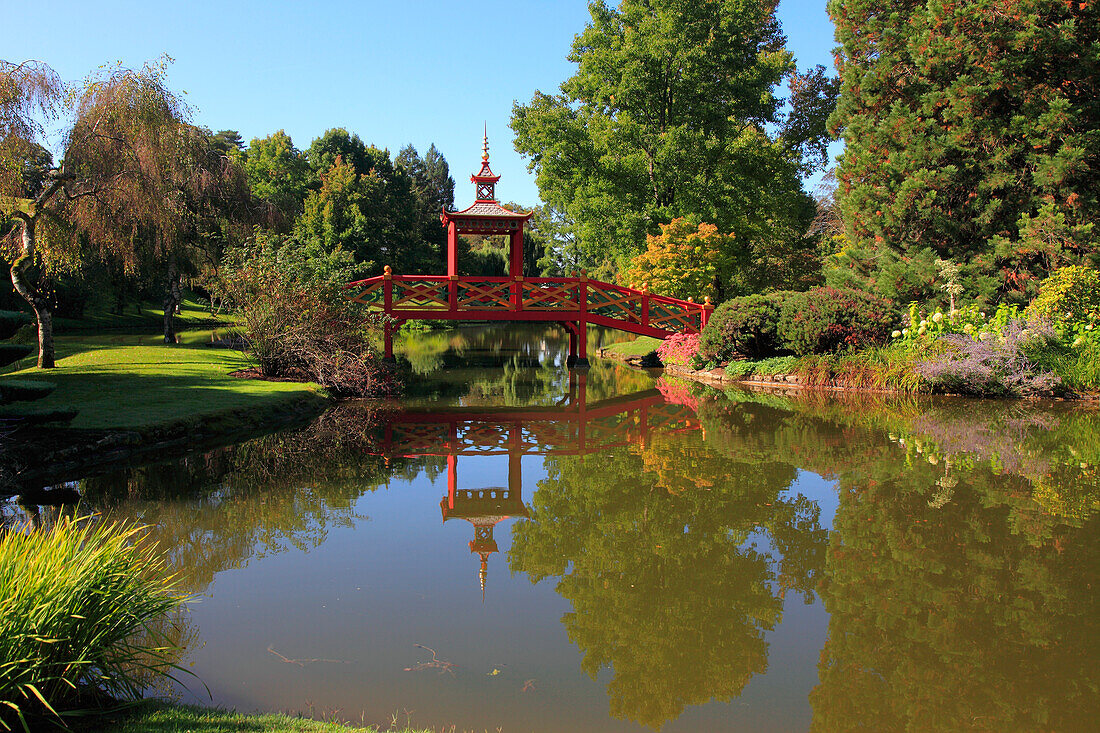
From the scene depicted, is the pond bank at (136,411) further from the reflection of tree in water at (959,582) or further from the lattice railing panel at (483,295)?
the reflection of tree in water at (959,582)

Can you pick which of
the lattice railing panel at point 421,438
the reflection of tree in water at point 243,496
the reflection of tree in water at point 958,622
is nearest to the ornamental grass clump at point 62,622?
the reflection of tree in water at point 243,496

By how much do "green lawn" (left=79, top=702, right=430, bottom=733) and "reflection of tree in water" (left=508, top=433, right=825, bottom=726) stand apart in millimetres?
1475

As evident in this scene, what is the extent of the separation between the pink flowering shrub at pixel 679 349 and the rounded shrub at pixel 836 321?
355 centimetres

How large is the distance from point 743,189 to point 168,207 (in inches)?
709

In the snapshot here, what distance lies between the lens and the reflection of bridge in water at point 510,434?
26.1 feet

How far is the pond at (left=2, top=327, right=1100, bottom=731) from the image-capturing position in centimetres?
404

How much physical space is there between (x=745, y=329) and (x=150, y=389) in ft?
44.8

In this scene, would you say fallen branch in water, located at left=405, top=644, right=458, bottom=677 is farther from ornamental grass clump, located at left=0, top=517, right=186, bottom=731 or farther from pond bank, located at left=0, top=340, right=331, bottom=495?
pond bank, located at left=0, top=340, right=331, bottom=495

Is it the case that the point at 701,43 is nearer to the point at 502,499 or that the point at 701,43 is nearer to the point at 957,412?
the point at 957,412

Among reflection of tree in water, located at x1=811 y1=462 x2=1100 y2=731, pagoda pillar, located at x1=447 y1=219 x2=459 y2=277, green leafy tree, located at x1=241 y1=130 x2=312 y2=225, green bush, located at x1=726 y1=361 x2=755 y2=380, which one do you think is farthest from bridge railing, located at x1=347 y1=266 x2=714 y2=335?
green leafy tree, located at x1=241 y1=130 x2=312 y2=225

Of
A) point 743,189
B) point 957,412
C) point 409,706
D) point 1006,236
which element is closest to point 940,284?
point 1006,236

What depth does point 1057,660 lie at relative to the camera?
4.34 meters

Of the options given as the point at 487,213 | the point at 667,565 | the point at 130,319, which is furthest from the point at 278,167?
the point at 667,565

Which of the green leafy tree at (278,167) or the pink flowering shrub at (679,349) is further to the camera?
the green leafy tree at (278,167)
